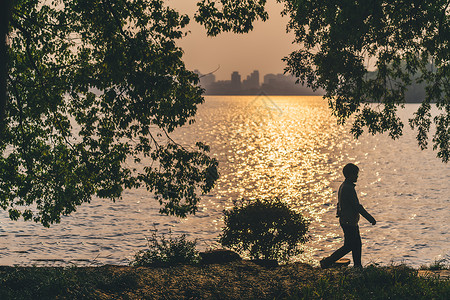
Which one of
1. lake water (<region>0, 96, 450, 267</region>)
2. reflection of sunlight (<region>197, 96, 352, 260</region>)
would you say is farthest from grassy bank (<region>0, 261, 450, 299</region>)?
reflection of sunlight (<region>197, 96, 352, 260</region>)

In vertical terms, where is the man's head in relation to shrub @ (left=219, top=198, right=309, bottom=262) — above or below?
above

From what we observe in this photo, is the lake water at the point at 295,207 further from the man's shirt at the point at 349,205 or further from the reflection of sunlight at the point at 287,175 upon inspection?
the man's shirt at the point at 349,205

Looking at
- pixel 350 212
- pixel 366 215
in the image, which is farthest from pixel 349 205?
pixel 366 215

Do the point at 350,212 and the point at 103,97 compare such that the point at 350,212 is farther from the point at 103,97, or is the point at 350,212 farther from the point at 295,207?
the point at 295,207

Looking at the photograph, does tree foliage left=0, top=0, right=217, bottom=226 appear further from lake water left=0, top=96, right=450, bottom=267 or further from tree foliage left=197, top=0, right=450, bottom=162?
lake water left=0, top=96, right=450, bottom=267

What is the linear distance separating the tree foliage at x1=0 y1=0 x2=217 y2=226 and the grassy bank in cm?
229

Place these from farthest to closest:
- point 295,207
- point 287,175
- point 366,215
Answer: point 287,175 < point 295,207 < point 366,215

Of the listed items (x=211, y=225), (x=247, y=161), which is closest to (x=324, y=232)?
(x=211, y=225)

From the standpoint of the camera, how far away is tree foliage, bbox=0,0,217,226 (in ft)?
31.4

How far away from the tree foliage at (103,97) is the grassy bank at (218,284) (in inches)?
90.1

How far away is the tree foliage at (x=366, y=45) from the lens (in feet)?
34.9

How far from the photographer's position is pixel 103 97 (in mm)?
9852

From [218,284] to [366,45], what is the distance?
24.9ft

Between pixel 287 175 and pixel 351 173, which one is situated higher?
pixel 351 173
